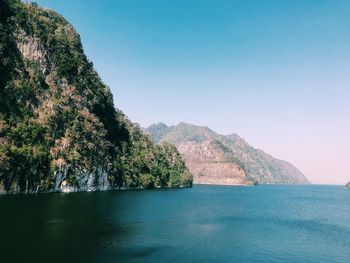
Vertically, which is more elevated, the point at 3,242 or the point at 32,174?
the point at 32,174

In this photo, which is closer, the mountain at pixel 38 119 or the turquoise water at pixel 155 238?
the turquoise water at pixel 155 238

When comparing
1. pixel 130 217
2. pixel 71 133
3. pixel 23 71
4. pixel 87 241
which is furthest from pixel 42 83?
pixel 87 241

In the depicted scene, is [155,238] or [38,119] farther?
[38,119]

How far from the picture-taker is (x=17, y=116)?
148000mm

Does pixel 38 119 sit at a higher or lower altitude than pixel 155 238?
higher

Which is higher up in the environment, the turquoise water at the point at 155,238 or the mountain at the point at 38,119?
the mountain at the point at 38,119

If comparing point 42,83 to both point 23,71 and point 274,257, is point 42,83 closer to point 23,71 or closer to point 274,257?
point 23,71

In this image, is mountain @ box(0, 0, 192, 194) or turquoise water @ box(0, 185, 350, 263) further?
mountain @ box(0, 0, 192, 194)

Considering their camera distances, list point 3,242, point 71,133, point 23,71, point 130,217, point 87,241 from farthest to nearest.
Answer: point 71,133 → point 23,71 → point 130,217 → point 87,241 → point 3,242

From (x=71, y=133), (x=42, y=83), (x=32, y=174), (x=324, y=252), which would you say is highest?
(x=42, y=83)

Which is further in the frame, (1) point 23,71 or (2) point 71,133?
(2) point 71,133

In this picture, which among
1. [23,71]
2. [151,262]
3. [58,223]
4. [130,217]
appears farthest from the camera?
[23,71]

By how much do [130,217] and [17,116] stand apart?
79.7 meters

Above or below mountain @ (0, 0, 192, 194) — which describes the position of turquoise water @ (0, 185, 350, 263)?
below
